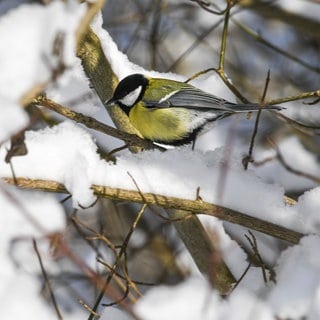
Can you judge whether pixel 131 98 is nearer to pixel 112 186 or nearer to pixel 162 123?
pixel 162 123

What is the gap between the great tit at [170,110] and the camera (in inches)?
107

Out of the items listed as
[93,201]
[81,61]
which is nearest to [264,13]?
[81,61]

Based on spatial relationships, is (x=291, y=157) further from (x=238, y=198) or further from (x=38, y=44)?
(x=38, y=44)

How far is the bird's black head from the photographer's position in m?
2.54

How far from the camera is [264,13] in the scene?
3.44 metres

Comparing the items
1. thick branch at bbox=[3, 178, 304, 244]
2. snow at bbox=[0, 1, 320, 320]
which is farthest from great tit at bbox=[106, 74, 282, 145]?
thick branch at bbox=[3, 178, 304, 244]

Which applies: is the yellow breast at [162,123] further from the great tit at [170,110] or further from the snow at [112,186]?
the snow at [112,186]

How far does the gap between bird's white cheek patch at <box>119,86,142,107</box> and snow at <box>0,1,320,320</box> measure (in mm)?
154

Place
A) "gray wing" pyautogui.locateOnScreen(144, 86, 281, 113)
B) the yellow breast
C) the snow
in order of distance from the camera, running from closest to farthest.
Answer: the snow < "gray wing" pyautogui.locateOnScreen(144, 86, 281, 113) < the yellow breast

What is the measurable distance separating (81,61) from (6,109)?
1155 millimetres

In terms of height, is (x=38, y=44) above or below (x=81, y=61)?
below

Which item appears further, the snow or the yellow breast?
the yellow breast

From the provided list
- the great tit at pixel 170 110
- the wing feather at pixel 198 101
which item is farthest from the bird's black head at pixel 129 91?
the wing feather at pixel 198 101

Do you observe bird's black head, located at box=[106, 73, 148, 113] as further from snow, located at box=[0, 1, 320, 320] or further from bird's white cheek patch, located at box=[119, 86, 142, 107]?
snow, located at box=[0, 1, 320, 320]
